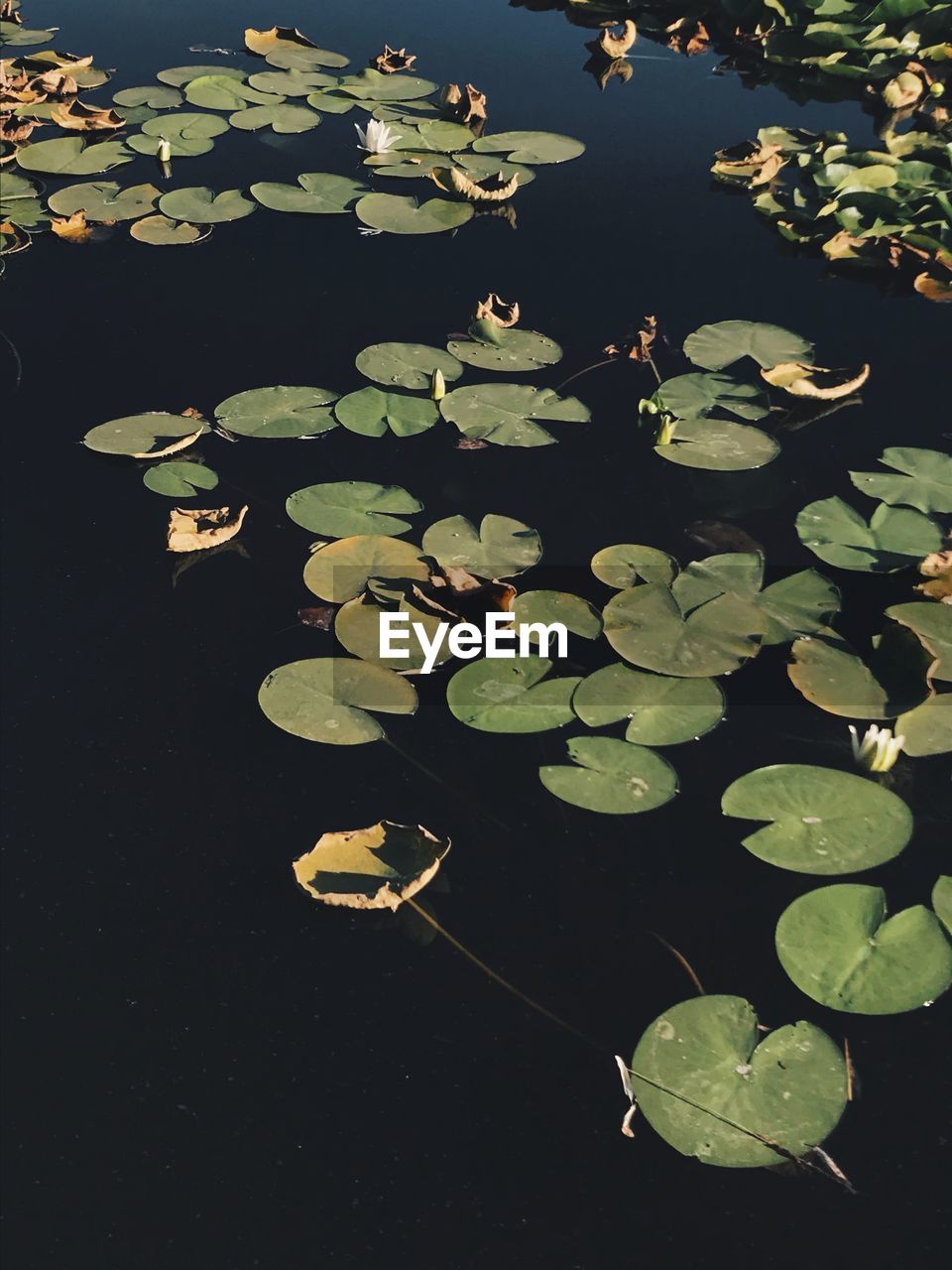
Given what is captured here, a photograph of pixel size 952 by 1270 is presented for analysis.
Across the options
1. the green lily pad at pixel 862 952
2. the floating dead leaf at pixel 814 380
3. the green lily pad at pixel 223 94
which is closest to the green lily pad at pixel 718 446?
the floating dead leaf at pixel 814 380

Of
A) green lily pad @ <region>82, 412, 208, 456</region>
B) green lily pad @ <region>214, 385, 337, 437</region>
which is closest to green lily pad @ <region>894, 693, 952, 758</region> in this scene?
green lily pad @ <region>214, 385, 337, 437</region>

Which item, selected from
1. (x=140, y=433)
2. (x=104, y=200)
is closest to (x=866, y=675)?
(x=140, y=433)

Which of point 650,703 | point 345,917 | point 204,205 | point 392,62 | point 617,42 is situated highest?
point 617,42

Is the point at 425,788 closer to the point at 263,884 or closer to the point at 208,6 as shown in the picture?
the point at 263,884

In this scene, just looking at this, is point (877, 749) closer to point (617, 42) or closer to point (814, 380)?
point (814, 380)

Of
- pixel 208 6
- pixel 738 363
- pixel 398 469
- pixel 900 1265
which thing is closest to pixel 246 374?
pixel 398 469

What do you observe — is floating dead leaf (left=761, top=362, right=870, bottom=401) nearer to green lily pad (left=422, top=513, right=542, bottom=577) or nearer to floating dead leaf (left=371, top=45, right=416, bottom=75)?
green lily pad (left=422, top=513, right=542, bottom=577)

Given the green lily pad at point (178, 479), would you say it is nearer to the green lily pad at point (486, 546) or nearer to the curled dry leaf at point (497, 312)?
the green lily pad at point (486, 546)
